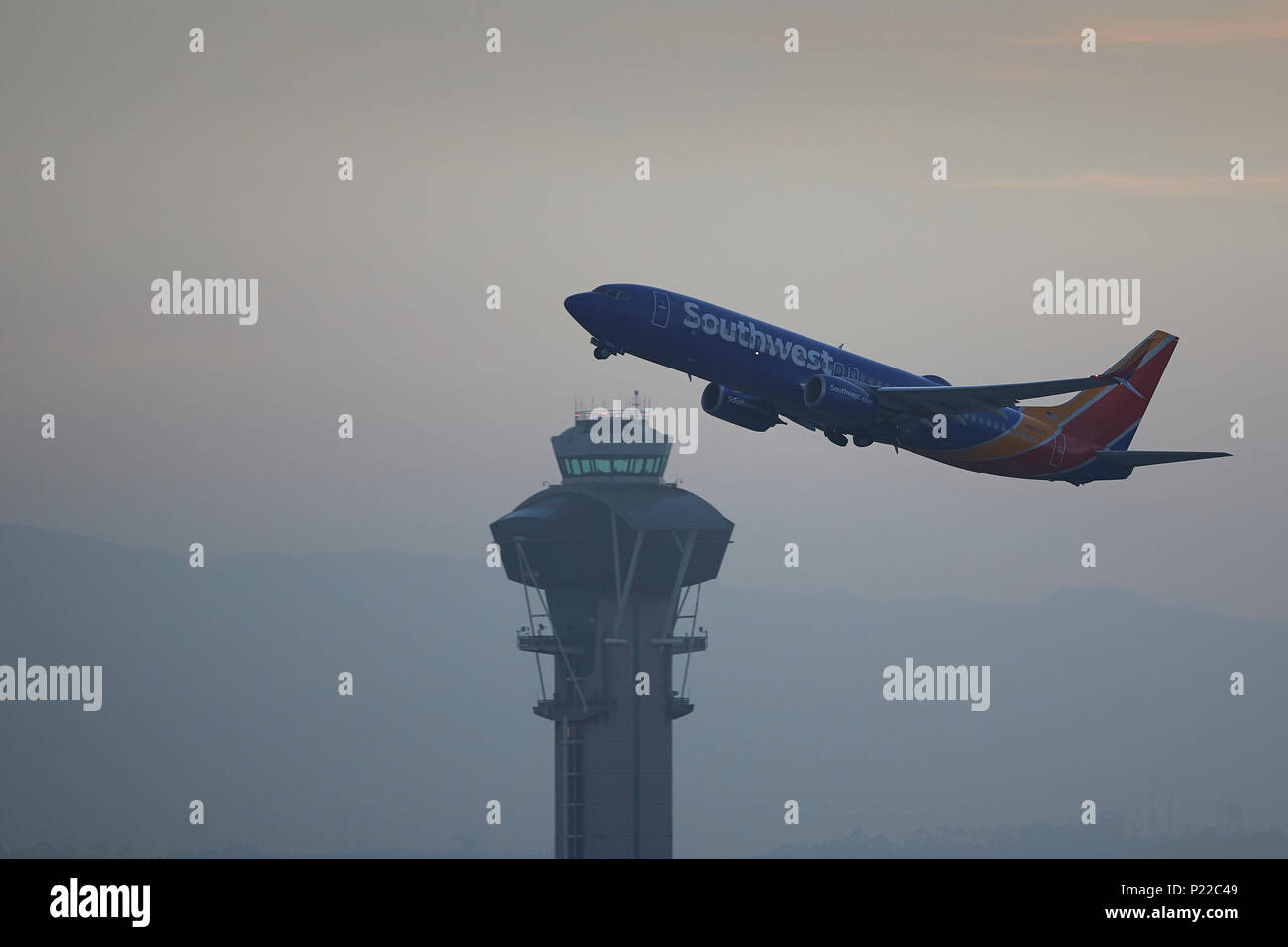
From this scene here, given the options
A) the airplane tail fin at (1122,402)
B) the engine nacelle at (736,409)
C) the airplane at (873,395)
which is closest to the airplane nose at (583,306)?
the airplane at (873,395)

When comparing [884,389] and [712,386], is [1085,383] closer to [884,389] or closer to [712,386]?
[884,389]

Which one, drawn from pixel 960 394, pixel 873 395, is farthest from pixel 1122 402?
pixel 873 395

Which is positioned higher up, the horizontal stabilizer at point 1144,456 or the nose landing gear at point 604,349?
the nose landing gear at point 604,349

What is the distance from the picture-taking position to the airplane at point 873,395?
10006 cm

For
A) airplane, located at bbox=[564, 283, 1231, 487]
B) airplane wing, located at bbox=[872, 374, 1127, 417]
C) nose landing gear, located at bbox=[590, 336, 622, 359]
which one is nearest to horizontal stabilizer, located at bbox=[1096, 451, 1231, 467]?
airplane, located at bbox=[564, 283, 1231, 487]

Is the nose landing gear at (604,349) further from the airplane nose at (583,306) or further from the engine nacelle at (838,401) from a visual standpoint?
the engine nacelle at (838,401)

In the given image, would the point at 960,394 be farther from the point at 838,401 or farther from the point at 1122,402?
the point at 1122,402

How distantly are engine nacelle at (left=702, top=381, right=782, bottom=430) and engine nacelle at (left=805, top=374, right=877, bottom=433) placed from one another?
430 centimetres

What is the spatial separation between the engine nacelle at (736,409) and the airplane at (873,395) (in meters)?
0.06

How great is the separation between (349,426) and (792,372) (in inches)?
1989

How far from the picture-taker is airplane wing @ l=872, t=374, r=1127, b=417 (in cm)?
10744
